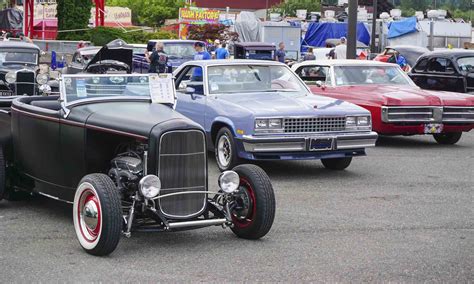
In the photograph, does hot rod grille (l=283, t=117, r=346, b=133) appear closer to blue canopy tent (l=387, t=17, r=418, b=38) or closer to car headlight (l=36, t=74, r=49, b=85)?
car headlight (l=36, t=74, r=49, b=85)

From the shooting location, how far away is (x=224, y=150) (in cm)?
1169

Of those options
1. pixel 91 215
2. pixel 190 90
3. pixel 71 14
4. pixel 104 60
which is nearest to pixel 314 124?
pixel 190 90

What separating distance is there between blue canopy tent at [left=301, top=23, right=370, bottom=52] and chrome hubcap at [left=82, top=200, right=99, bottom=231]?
38.0 meters

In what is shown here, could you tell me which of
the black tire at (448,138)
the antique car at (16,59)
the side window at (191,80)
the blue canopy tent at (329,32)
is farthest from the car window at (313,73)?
the blue canopy tent at (329,32)

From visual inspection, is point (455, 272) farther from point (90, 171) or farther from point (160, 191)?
point (90, 171)

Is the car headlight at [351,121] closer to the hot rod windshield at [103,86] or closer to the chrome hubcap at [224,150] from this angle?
the chrome hubcap at [224,150]

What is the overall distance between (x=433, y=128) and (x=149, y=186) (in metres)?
8.52

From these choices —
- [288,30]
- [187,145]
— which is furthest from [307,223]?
[288,30]

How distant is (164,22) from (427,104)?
61767 millimetres

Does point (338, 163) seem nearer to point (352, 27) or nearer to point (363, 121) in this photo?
point (363, 121)

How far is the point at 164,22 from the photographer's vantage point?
245 feet

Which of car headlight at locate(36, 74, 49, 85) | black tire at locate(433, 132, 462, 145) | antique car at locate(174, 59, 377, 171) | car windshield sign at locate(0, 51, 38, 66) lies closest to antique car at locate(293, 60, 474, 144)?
black tire at locate(433, 132, 462, 145)

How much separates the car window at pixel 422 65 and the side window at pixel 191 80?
7.14 m

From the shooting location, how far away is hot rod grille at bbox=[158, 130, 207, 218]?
7.24 meters
